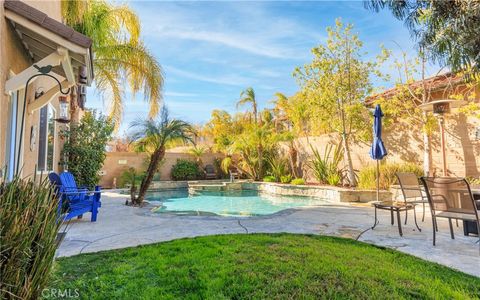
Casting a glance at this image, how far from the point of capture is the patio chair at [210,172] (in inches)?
905

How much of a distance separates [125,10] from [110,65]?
2.25m

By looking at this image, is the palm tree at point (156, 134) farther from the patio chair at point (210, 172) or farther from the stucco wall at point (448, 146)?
the patio chair at point (210, 172)

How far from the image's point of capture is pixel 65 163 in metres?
9.97

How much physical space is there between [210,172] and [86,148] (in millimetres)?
13767

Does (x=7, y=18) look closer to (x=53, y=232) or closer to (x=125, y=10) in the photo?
(x=53, y=232)

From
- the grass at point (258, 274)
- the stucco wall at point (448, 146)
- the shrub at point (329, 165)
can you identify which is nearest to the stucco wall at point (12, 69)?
the grass at point (258, 274)

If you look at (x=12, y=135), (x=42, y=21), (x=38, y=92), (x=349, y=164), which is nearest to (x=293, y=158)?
(x=349, y=164)

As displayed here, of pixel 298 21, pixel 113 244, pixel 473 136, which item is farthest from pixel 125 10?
pixel 473 136

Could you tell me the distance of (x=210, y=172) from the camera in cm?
2331

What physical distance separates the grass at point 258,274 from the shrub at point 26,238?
0.80 metres

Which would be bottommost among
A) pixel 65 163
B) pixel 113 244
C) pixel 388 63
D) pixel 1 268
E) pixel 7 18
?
pixel 113 244

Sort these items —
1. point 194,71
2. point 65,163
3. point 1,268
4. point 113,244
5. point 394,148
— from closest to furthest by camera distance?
point 1,268 → point 113,244 → point 65,163 → point 394,148 → point 194,71

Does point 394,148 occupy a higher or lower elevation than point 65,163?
higher

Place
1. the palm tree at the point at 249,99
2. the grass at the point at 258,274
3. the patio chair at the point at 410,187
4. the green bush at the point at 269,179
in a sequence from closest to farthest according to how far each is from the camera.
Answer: the grass at the point at 258,274 → the patio chair at the point at 410,187 → the green bush at the point at 269,179 → the palm tree at the point at 249,99
